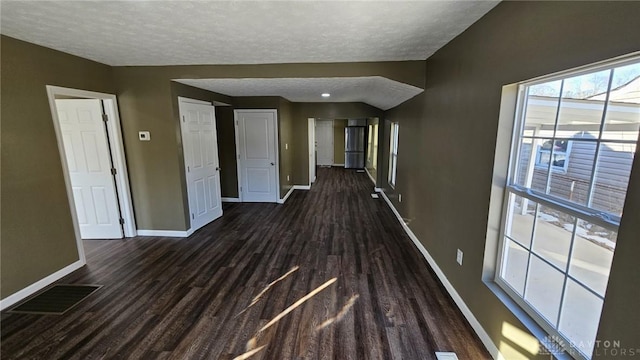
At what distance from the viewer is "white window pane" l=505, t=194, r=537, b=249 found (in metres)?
1.65

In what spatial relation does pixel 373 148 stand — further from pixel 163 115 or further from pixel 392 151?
pixel 163 115

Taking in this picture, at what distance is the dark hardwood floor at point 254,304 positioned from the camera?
1957 mm

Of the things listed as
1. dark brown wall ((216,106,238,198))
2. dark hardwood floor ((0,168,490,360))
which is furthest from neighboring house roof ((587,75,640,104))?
dark brown wall ((216,106,238,198))

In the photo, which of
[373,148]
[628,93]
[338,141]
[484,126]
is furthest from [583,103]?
[338,141]

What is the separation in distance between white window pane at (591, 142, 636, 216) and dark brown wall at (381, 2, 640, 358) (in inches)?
4.0

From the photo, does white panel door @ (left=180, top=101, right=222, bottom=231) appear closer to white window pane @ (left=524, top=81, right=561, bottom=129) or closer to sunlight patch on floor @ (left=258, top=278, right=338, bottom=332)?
sunlight patch on floor @ (left=258, top=278, right=338, bottom=332)

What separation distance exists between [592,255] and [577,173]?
1.30 feet

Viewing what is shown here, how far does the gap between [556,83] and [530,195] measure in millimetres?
655

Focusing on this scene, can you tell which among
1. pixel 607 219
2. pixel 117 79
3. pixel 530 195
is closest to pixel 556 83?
pixel 530 195

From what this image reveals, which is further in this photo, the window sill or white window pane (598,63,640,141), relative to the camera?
the window sill

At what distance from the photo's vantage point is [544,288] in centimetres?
152

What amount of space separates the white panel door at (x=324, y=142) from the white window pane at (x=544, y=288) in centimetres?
1043

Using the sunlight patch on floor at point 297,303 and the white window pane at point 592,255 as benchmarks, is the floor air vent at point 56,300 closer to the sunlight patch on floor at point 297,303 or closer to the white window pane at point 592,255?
the sunlight patch on floor at point 297,303

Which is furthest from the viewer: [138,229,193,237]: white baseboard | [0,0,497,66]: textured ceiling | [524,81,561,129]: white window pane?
[138,229,193,237]: white baseboard
